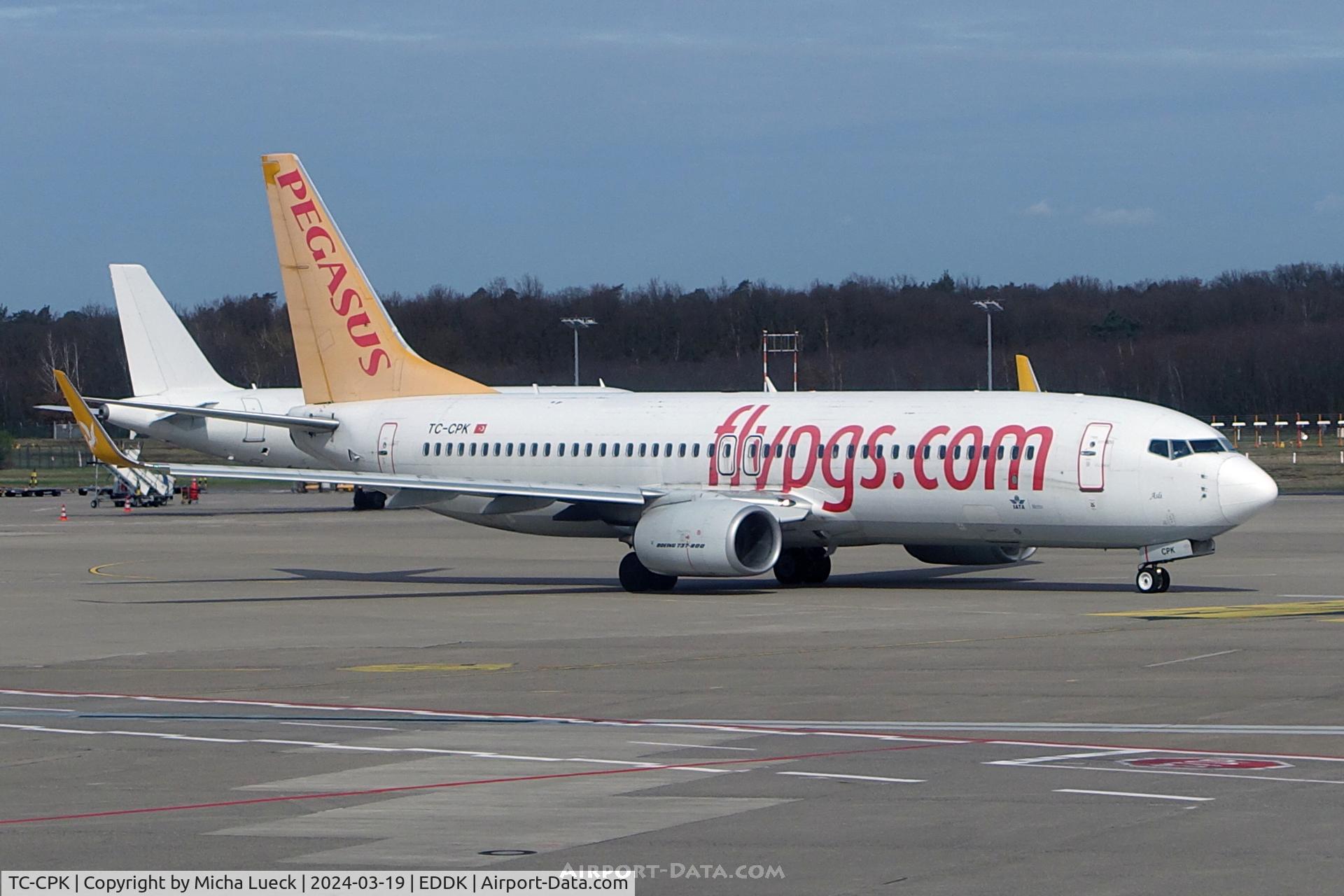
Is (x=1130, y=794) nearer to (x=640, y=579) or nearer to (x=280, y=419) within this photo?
(x=640, y=579)

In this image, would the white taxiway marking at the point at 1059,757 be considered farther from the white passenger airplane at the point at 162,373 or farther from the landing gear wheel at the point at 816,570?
the white passenger airplane at the point at 162,373

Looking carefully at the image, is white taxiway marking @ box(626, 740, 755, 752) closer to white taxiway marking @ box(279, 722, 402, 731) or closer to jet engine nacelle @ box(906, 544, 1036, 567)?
white taxiway marking @ box(279, 722, 402, 731)

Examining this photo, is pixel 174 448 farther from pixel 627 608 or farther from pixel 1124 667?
pixel 1124 667

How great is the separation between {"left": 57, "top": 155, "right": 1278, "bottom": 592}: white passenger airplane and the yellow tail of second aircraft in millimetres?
45

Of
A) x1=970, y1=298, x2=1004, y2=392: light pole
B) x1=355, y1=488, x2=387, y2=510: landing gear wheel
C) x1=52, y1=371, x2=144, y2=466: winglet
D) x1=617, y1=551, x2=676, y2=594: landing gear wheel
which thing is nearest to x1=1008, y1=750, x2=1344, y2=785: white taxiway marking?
x1=617, y1=551, x2=676, y2=594: landing gear wheel

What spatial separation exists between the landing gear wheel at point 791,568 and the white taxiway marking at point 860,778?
21.6 m

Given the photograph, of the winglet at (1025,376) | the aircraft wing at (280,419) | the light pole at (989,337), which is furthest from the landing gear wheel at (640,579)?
the light pole at (989,337)

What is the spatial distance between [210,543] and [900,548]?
62.9 feet

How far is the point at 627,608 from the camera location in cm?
3152

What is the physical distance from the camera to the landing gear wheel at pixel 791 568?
36.2 metres

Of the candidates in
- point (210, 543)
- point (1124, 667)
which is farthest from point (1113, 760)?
point (210, 543)

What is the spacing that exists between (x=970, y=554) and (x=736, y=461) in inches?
195

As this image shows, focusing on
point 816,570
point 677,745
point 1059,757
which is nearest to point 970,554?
point 816,570

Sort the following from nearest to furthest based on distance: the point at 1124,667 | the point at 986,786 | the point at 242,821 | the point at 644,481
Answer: the point at 242,821, the point at 986,786, the point at 1124,667, the point at 644,481
